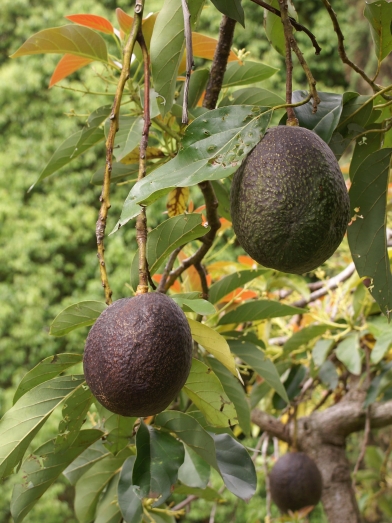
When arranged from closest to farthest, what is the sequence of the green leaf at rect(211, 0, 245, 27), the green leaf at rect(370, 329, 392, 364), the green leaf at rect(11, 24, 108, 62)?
1. the green leaf at rect(211, 0, 245, 27)
2. the green leaf at rect(11, 24, 108, 62)
3. the green leaf at rect(370, 329, 392, 364)

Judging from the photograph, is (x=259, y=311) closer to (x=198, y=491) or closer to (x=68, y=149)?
(x=198, y=491)

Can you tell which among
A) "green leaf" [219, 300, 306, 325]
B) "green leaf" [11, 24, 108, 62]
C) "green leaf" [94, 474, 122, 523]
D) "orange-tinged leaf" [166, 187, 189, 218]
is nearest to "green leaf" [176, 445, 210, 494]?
"green leaf" [94, 474, 122, 523]

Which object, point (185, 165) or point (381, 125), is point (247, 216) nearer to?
point (185, 165)

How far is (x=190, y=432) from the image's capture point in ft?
1.99

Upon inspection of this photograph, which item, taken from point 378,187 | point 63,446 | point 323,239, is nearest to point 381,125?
point 378,187

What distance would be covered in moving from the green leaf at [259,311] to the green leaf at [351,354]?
356 mm

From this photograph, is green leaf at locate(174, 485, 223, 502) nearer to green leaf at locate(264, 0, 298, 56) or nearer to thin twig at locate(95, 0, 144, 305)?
thin twig at locate(95, 0, 144, 305)

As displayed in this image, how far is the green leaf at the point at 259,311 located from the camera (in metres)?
0.84

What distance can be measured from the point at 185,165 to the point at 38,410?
0.30 m

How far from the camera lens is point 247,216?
49 centimetres

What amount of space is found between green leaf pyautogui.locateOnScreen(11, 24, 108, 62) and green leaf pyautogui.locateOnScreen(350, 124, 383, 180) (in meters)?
0.39

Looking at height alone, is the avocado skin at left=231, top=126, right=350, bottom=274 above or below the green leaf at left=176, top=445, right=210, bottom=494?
above

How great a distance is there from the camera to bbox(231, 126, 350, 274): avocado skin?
18.6 inches

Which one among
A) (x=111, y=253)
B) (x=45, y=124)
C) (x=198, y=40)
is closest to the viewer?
(x=198, y=40)
